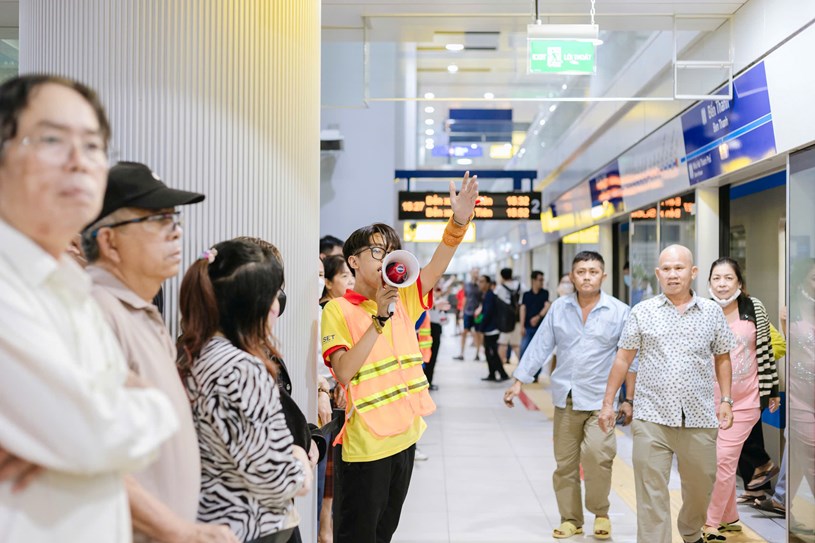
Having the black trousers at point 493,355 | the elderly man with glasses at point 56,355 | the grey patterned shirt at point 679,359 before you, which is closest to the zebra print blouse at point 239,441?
the elderly man with glasses at point 56,355

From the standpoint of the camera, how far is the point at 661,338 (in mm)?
4250

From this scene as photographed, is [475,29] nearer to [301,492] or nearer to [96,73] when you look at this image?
[96,73]

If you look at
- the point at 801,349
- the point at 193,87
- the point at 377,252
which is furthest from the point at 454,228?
the point at 801,349

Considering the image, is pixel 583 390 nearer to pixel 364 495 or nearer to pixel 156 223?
pixel 364 495

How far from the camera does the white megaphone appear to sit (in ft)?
9.48

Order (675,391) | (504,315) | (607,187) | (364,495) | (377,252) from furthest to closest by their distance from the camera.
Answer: (504,315), (607,187), (675,391), (377,252), (364,495)

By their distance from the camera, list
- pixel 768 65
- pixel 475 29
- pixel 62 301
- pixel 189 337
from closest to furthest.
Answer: pixel 62 301
pixel 189 337
pixel 768 65
pixel 475 29

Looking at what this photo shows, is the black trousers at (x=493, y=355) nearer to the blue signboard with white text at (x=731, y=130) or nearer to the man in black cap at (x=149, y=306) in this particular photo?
the blue signboard with white text at (x=731, y=130)

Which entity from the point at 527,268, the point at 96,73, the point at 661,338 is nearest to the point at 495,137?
the point at 527,268

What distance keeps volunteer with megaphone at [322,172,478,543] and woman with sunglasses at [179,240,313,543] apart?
3.65ft

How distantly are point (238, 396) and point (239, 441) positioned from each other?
10 centimetres

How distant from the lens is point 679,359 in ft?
13.8

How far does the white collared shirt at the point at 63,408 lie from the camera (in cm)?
102

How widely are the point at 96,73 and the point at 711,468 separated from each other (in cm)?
365
